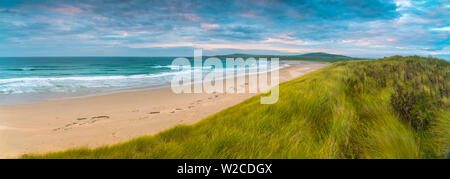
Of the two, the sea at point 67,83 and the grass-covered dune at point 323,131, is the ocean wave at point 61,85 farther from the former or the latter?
the grass-covered dune at point 323,131

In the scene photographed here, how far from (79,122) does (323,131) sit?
792 cm

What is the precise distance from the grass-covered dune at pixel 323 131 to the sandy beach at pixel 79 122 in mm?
4249

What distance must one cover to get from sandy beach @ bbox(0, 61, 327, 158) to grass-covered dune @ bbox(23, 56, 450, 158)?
4.25 metres

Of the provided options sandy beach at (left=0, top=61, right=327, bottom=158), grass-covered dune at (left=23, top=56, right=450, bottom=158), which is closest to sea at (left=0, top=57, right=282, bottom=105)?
sandy beach at (left=0, top=61, right=327, bottom=158)

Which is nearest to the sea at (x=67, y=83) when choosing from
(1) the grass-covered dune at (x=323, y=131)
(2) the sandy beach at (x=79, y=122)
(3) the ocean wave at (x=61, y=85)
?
(3) the ocean wave at (x=61, y=85)

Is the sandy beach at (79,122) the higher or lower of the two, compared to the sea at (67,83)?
lower

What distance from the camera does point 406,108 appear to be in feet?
4.95

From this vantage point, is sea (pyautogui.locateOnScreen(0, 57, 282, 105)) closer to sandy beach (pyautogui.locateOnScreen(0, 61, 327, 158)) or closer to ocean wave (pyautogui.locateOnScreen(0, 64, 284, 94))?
ocean wave (pyautogui.locateOnScreen(0, 64, 284, 94))

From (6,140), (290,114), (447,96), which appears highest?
(447,96)

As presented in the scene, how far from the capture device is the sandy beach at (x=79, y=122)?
461cm

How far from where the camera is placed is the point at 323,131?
1376mm
